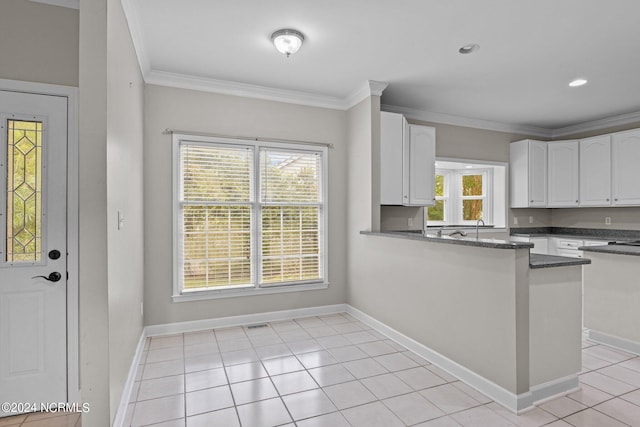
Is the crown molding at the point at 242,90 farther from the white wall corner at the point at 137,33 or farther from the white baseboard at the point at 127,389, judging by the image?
the white baseboard at the point at 127,389

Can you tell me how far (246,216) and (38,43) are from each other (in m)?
2.25

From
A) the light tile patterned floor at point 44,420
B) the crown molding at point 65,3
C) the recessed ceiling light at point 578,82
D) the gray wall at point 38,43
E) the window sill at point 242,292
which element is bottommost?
the light tile patterned floor at point 44,420

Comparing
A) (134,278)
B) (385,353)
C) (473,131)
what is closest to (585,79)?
(473,131)

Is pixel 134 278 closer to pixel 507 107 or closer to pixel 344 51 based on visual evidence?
pixel 344 51

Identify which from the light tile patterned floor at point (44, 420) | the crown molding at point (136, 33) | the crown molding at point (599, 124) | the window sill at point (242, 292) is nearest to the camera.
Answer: the light tile patterned floor at point (44, 420)

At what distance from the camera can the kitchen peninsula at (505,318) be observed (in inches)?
85.4

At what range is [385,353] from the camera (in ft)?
9.97

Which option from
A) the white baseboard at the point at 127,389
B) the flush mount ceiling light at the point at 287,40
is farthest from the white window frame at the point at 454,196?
→ the white baseboard at the point at 127,389

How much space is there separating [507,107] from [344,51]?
2.75 m

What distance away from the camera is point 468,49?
116 inches

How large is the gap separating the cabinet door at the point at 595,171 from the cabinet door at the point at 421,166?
268 centimetres

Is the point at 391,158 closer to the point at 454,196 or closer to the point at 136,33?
the point at 454,196

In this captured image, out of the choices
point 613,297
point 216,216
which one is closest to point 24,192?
point 216,216

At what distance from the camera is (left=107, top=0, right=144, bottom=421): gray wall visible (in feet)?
6.18
